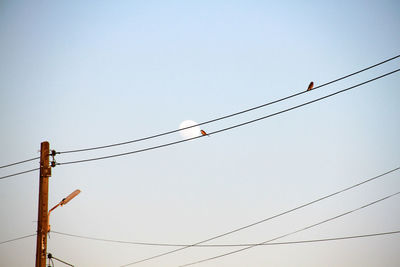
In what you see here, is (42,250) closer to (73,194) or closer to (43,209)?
(43,209)

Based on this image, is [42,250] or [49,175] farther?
[49,175]

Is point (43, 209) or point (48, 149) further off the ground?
point (48, 149)

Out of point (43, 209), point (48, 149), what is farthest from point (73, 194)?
point (48, 149)

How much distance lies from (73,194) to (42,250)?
6.33ft

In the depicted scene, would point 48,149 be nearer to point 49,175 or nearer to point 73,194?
point 49,175

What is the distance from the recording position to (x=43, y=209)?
9.26m

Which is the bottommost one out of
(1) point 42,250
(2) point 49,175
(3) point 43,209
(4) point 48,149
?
(1) point 42,250

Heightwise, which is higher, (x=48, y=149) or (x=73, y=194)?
(x=48, y=149)

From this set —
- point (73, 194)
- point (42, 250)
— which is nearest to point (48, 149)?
point (73, 194)

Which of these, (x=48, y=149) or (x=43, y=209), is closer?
(x=43, y=209)

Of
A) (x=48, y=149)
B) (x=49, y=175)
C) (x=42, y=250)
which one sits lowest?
(x=42, y=250)

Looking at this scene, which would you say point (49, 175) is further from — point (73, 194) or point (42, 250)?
point (42, 250)

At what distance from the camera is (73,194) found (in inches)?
389

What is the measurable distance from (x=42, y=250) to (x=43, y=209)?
128cm
